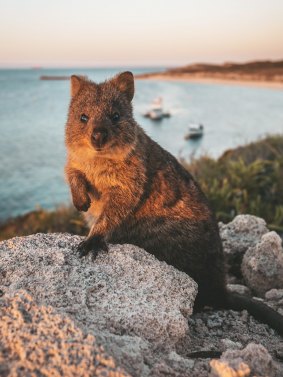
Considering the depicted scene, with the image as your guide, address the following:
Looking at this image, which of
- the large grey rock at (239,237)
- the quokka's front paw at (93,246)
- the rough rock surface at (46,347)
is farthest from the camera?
the large grey rock at (239,237)

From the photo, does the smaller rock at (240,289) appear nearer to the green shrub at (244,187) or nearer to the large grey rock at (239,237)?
the large grey rock at (239,237)

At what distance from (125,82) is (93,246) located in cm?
186

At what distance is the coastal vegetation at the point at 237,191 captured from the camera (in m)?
8.61

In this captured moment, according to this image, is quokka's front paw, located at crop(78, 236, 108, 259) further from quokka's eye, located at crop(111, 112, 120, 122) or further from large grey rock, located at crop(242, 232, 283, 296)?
large grey rock, located at crop(242, 232, 283, 296)

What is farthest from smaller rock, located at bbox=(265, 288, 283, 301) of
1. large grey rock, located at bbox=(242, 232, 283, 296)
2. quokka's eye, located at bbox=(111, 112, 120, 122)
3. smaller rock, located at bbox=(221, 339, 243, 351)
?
quokka's eye, located at bbox=(111, 112, 120, 122)

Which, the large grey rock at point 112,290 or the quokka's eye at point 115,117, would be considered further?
the quokka's eye at point 115,117

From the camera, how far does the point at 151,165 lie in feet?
15.1

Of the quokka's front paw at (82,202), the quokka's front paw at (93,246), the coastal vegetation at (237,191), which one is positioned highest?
the quokka's front paw at (82,202)

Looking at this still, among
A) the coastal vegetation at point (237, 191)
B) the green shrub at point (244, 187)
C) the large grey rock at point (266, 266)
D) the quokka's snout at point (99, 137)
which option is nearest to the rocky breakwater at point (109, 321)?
the large grey rock at point (266, 266)

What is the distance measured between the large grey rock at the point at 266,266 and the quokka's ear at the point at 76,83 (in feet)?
8.98

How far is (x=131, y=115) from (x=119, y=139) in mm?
574

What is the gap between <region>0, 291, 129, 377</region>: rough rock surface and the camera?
2.38 meters

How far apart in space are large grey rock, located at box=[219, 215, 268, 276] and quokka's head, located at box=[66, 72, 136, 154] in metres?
2.40

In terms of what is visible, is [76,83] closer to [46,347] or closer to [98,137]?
[98,137]
